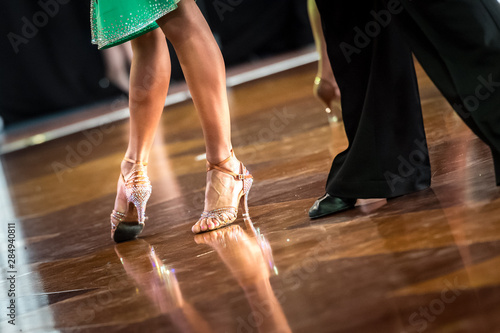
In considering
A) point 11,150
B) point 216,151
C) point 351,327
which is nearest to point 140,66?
point 216,151

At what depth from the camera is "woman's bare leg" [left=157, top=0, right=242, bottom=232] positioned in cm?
153

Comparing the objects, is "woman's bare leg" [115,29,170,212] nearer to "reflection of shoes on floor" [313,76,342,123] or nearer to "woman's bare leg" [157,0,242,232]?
"woman's bare leg" [157,0,242,232]

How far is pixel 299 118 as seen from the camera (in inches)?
117

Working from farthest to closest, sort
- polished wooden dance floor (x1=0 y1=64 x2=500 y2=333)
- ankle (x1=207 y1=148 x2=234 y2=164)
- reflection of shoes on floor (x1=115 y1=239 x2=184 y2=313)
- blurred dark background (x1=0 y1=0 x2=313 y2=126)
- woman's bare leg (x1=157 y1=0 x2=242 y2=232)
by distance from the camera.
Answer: blurred dark background (x1=0 y1=0 x2=313 y2=126) → ankle (x1=207 y1=148 x2=234 y2=164) → woman's bare leg (x1=157 y1=0 x2=242 y2=232) → reflection of shoes on floor (x1=115 y1=239 x2=184 y2=313) → polished wooden dance floor (x1=0 y1=64 x2=500 y2=333)

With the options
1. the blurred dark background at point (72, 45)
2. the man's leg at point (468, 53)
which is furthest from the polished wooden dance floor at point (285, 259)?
the blurred dark background at point (72, 45)

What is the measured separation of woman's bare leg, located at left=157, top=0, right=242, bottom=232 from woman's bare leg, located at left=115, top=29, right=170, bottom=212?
119 millimetres

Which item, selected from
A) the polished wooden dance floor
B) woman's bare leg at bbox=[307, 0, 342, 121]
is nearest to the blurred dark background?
woman's bare leg at bbox=[307, 0, 342, 121]

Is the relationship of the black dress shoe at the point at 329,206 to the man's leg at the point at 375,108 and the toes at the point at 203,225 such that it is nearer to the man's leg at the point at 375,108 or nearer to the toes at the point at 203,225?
the man's leg at the point at 375,108

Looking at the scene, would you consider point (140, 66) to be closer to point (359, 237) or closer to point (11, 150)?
point (359, 237)

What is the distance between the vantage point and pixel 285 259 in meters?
1.22

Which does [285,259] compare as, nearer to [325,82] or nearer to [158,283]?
[158,283]

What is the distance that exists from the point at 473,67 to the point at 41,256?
1.16 m

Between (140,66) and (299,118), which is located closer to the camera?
(140,66)

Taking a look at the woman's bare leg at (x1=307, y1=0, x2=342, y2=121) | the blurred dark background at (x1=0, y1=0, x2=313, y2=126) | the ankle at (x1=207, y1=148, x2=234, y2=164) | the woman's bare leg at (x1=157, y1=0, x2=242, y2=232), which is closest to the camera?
the woman's bare leg at (x1=157, y1=0, x2=242, y2=232)
